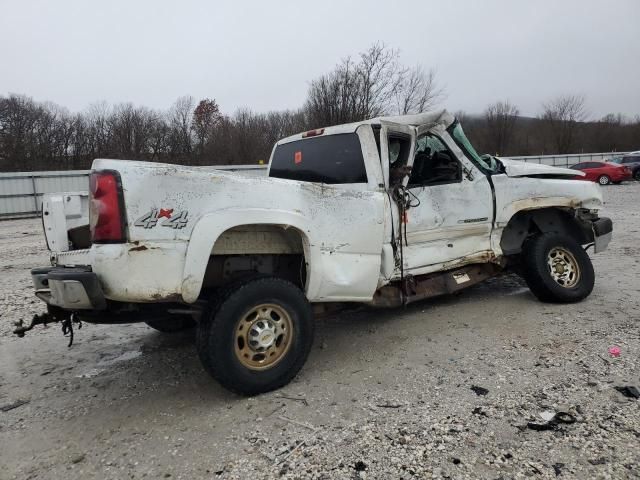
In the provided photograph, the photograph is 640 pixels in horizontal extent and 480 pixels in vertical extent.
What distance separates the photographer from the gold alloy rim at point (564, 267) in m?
5.01

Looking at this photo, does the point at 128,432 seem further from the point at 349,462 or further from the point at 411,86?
the point at 411,86

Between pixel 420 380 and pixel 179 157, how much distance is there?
108 feet

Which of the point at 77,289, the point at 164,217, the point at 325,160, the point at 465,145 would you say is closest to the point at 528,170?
the point at 465,145

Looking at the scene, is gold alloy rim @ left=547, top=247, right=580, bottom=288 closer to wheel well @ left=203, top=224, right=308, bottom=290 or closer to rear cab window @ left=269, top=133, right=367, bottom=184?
rear cab window @ left=269, top=133, right=367, bottom=184

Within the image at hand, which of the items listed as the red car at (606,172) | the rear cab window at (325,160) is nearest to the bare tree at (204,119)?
the red car at (606,172)

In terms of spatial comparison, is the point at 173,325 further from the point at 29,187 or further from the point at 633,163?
the point at 633,163

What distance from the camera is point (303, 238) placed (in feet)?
11.0

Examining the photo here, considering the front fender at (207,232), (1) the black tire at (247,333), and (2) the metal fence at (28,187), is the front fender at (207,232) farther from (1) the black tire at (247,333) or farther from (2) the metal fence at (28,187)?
(2) the metal fence at (28,187)

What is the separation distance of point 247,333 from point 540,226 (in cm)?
369

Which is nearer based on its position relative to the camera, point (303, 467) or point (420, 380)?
point (303, 467)

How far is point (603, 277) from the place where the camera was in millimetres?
6039

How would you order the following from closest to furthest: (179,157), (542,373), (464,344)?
(542,373)
(464,344)
(179,157)

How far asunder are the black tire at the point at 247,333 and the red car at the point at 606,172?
26.8 m

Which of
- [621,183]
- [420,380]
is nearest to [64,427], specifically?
[420,380]
